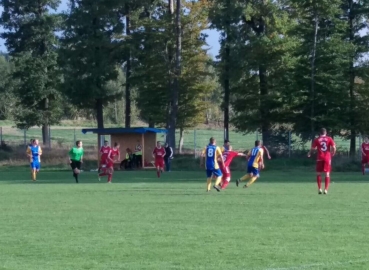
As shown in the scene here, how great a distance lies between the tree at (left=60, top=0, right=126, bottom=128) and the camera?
177 feet

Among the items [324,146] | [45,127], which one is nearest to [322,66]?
[45,127]

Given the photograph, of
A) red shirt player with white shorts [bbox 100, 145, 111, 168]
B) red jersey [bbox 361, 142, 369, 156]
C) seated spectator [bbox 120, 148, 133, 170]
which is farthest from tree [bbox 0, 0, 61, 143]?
red jersey [bbox 361, 142, 369, 156]

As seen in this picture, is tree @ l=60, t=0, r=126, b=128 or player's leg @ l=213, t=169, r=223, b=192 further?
tree @ l=60, t=0, r=126, b=128

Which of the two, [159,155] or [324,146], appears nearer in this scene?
[324,146]

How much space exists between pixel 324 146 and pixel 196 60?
31351mm

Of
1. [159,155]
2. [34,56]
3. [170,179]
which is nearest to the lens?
[170,179]

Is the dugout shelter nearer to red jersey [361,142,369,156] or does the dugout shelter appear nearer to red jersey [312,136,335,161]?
red jersey [361,142,369,156]

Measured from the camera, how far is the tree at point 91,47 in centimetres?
5388

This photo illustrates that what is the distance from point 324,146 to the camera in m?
23.0

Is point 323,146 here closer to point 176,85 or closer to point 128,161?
point 128,161

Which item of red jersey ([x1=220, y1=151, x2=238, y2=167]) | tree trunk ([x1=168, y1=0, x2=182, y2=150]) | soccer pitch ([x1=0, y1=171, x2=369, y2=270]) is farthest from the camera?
tree trunk ([x1=168, y1=0, x2=182, y2=150])

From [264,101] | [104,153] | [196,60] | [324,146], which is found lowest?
[104,153]

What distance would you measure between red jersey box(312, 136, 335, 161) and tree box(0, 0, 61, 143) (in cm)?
3779

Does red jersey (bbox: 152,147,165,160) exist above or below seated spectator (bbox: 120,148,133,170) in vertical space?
above
